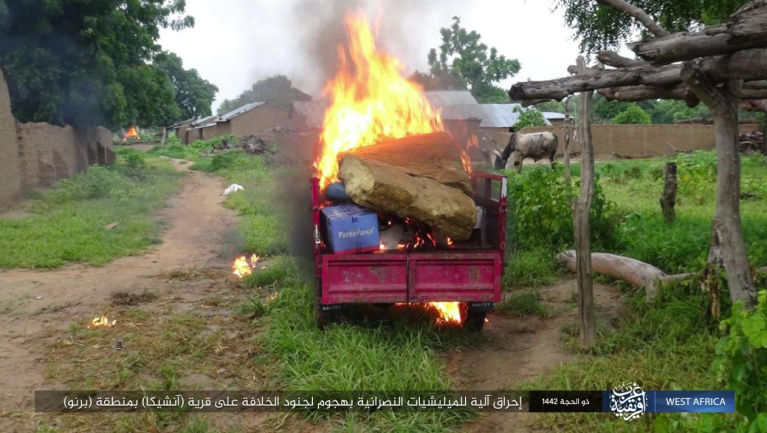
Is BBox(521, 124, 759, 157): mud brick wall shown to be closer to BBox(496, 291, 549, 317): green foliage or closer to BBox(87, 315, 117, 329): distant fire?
BBox(496, 291, 549, 317): green foliage

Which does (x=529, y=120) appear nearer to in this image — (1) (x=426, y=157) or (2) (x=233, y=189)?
(2) (x=233, y=189)

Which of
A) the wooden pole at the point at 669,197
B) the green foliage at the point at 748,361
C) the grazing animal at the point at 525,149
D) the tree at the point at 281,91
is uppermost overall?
the tree at the point at 281,91

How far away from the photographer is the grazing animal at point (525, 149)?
842 inches

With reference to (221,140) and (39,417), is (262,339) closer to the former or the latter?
(39,417)

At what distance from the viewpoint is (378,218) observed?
6.04 m

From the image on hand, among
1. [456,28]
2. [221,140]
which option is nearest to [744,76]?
[221,140]

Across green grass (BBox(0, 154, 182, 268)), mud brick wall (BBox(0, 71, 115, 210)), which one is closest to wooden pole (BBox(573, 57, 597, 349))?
green grass (BBox(0, 154, 182, 268))

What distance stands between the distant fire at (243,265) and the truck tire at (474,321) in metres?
3.80

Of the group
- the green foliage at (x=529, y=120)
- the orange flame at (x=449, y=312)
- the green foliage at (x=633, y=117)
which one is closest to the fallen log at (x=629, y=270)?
the orange flame at (x=449, y=312)

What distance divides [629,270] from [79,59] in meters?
17.9

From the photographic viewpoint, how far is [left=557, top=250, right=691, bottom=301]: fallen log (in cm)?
650

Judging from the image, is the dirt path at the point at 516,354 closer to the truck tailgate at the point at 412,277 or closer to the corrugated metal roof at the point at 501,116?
the truck tailgate at the point at 412,277

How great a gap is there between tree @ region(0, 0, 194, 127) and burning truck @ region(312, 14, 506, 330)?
14.4 meters

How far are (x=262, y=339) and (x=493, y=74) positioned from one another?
4399 cm
